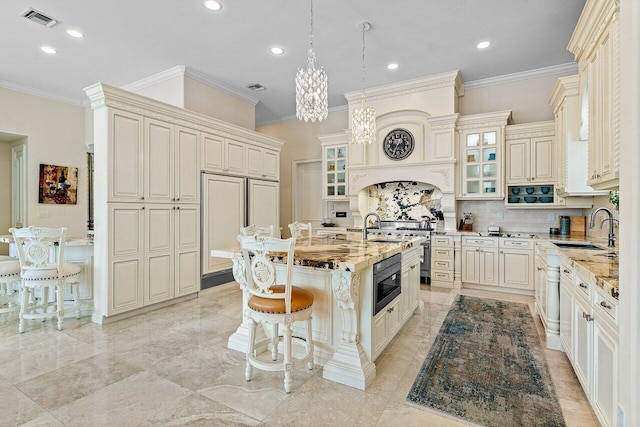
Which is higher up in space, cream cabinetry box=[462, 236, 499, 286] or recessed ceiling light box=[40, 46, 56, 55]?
recessed ceiling light box=[40, 46, 56, 55]

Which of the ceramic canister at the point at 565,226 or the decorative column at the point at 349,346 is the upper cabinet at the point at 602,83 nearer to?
the decorative column at the point at 349,346

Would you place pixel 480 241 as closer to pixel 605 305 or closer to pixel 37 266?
pixel 605 305

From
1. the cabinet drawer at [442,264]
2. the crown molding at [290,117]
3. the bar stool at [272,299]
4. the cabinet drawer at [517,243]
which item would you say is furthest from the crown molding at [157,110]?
the cabinet drawer at [517,243]

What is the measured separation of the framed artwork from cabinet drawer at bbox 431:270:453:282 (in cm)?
649

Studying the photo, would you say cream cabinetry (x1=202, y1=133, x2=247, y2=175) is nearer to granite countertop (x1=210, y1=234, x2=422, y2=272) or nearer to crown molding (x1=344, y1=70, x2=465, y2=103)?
crown molding (x1=344, y1=70, x2=465, y2=103)

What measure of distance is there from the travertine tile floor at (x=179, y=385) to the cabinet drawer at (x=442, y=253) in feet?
6.10

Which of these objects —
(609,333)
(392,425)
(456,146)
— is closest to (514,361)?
(609,333)

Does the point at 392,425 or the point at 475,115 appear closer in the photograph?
the point at 392,425

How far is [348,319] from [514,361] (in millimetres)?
1448

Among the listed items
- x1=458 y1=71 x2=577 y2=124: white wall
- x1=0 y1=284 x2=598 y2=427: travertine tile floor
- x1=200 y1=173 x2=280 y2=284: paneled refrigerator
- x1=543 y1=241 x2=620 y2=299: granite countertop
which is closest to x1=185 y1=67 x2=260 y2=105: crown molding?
x1=200 y1=173 x2=280 y2=284: paneled refrigerator

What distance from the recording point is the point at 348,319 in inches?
90.7

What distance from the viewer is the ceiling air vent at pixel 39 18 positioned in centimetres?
338

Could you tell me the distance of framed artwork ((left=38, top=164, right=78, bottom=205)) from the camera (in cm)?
546

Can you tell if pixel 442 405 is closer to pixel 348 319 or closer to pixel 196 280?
pixel 348 319
